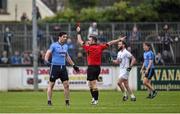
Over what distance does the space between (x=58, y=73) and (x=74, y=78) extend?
14027 mm

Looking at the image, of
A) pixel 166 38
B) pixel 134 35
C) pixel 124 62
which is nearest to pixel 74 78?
pixel 134 35

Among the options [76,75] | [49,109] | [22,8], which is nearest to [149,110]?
[49,109]

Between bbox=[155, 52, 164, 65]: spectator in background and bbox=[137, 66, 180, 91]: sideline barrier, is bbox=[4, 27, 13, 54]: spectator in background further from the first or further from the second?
bbox=[155, 52, 164, 65]: spectator in background

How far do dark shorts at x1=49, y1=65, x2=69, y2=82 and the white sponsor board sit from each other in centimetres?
1371

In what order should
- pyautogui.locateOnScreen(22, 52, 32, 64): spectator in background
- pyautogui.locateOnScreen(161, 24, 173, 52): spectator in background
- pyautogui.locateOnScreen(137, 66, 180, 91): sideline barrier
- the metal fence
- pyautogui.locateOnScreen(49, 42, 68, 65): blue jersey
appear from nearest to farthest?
pyautogui.locateOnScreen(49, 42, 68, 65): blue jersey, pyautogui.locateOnScreen(137, 66, 180, 91): sideline barrier, pyautogui.locateOnScreen(161, 24, 173, 52): spectator in background, the metal fence, pyautogui.locateOnScreen(22, 52, 32, 64): spectator in background

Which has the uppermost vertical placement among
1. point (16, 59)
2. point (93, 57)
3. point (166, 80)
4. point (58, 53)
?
point (58, 53)

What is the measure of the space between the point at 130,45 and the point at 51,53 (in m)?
14.5

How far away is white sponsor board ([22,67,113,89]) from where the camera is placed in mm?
38219

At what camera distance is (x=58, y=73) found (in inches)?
955

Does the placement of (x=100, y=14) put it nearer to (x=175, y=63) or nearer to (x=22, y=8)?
(x=22, y=8)

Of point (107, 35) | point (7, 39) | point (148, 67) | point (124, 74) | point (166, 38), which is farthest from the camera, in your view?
point (107, 35)

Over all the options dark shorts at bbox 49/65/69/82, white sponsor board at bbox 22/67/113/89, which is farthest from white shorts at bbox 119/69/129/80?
white sponsor board at bbox 22/67/113/89

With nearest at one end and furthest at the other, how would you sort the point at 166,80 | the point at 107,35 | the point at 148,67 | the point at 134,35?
the point at 148,67 < the point at 166,80 < the point at 134,35 < the point at 107,35

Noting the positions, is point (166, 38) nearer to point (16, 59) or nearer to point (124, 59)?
point (16, 59)
